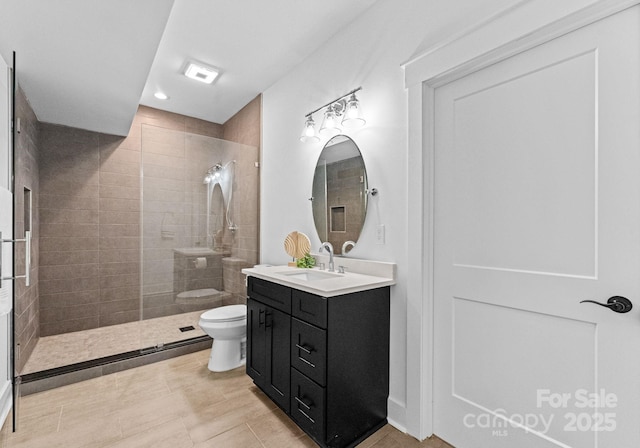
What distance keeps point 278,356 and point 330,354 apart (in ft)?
1.62

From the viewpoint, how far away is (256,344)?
217 centimetres

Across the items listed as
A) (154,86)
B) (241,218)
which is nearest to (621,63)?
(241,218)

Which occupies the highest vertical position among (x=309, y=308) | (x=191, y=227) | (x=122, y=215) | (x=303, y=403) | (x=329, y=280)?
(x=122, y=215)

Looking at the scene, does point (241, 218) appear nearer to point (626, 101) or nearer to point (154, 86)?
point (154, 86)

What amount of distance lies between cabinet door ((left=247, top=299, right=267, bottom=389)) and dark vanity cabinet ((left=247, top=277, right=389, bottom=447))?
0.15 ft

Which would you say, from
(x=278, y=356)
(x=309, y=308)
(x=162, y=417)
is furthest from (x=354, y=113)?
(x=162, y=417)

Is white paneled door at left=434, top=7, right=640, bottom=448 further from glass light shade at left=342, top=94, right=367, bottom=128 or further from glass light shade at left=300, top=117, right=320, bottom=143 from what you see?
glass light shade at left=300, top=117, right=320, bottom=143

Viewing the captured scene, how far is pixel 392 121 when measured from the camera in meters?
1.90

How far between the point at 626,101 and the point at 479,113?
1.80 ft

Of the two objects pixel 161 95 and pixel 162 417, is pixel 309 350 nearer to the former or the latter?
pixel 162 417

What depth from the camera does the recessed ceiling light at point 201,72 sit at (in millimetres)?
2750

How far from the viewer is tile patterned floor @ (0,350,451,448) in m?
1.67

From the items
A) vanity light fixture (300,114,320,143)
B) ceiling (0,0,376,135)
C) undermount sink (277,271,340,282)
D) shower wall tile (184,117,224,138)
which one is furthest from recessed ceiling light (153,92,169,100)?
undermount sink (277,271,340,282)

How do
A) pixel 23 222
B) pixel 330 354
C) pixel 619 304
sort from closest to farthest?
pixel 619 304, pixel 330 354, pixel 23 222
